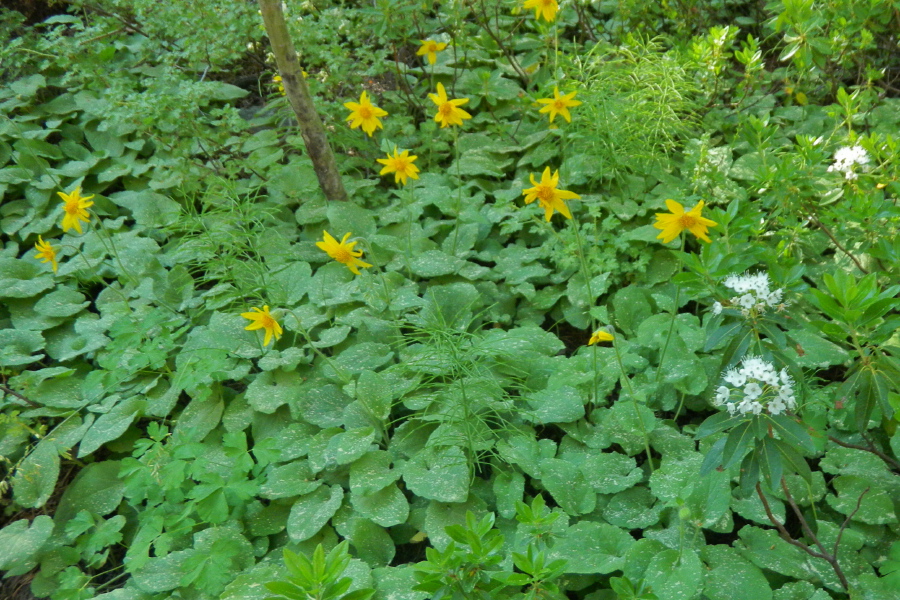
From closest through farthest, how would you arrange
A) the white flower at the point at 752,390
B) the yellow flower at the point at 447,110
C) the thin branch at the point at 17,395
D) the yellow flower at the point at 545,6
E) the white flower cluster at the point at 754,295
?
the white flower at the point at 752,390
the white flower cluster at the point at 754,295
the thin branch at the point at 17,395
the yellow flower at the point at 447,110
the yellow flower at the point at 545,6

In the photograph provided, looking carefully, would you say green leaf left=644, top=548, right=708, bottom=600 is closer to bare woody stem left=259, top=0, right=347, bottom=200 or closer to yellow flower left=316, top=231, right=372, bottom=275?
yellow flower left=316, top=231, right=372, bottom=275

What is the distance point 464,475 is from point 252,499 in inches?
25.8

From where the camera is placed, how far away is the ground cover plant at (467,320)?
1.54m

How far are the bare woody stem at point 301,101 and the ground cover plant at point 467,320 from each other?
0.14ft

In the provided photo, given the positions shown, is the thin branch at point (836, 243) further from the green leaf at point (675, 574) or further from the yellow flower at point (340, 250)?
the yellow flower at point (340, 250)

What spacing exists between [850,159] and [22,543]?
113 inches

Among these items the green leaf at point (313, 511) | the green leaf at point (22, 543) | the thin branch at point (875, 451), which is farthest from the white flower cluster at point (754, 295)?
the green leaf at point (22, 543)

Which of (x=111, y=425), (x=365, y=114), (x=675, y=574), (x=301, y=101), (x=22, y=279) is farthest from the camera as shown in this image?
(x=22, y=279)

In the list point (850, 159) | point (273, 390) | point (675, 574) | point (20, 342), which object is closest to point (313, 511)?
point (273, 390)

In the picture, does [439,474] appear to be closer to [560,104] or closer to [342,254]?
[342,254]

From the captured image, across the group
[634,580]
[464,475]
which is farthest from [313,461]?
[634,580]

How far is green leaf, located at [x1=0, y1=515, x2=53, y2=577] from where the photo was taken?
1860mm

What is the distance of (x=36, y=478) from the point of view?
6.78 ft

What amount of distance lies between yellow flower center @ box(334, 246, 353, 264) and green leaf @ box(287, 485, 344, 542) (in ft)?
2.18
